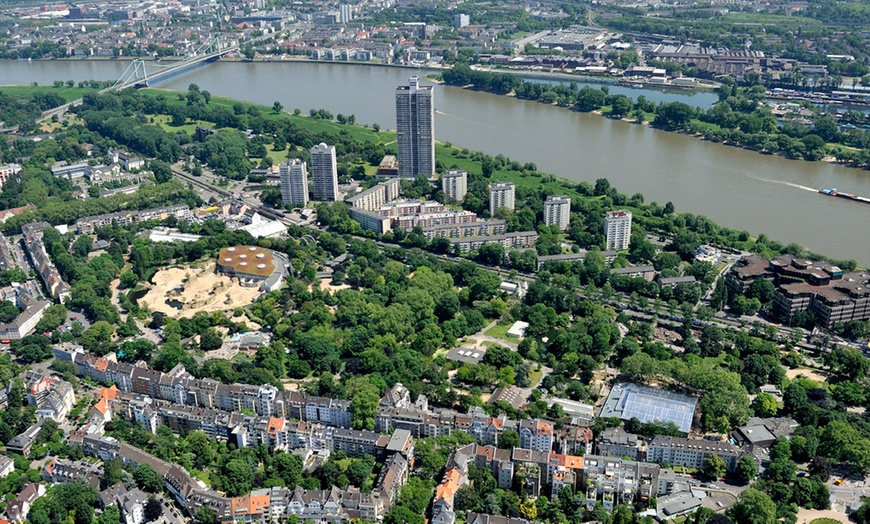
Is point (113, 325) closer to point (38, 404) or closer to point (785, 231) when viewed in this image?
point (38, 404)

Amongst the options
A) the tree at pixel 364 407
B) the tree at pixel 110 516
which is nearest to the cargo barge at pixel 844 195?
the tree at pixel 364 407

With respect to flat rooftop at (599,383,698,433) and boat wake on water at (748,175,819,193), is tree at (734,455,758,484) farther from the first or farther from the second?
boat wake on water at (748,175,819,193)

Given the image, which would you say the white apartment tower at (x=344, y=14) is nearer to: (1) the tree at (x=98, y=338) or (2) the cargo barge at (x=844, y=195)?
(2) the cargo barge at (x=844, y=195)

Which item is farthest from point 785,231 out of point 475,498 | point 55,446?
point 55,446

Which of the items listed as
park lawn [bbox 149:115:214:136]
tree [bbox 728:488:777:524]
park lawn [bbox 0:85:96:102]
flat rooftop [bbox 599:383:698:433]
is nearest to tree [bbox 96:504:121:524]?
flat rooftop [bbox 599:383:698:433]

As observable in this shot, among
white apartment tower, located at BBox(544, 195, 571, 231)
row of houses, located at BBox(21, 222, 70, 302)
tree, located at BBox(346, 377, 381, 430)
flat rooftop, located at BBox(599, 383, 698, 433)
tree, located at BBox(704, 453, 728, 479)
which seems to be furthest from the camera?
white apartment tower, located at BBox(544, 195, 571, 231)
